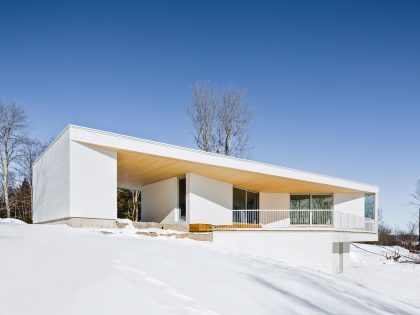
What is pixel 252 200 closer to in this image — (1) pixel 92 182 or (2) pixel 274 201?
(2) pixel 274 201

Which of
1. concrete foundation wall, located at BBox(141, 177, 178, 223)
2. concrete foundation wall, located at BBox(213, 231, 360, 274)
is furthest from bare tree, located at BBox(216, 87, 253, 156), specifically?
concrete foundation wall, located at BBox(213, 231, 360, 274)

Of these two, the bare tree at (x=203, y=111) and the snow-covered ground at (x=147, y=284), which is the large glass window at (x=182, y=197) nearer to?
the snow-covered ground at (x=147, y=284)

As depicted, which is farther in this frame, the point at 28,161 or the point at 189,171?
the point at 28,161

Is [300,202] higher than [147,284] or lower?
lower

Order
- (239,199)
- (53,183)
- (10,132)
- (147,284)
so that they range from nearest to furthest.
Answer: (147,284), (53,183), (239,199), (10,132)

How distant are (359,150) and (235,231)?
11.9 metres

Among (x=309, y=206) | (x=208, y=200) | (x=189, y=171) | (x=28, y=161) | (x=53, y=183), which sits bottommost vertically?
(x=309, y=206)

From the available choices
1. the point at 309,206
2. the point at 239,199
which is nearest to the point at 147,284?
the point at 239,199

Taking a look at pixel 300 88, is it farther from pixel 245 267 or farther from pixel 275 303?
pixel 275 303

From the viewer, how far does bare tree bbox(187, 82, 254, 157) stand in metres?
25.6

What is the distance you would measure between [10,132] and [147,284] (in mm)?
24524

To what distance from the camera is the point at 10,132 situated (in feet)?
81.0

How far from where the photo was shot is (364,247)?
2905 cm

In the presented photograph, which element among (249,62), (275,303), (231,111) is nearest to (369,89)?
(249,62)
